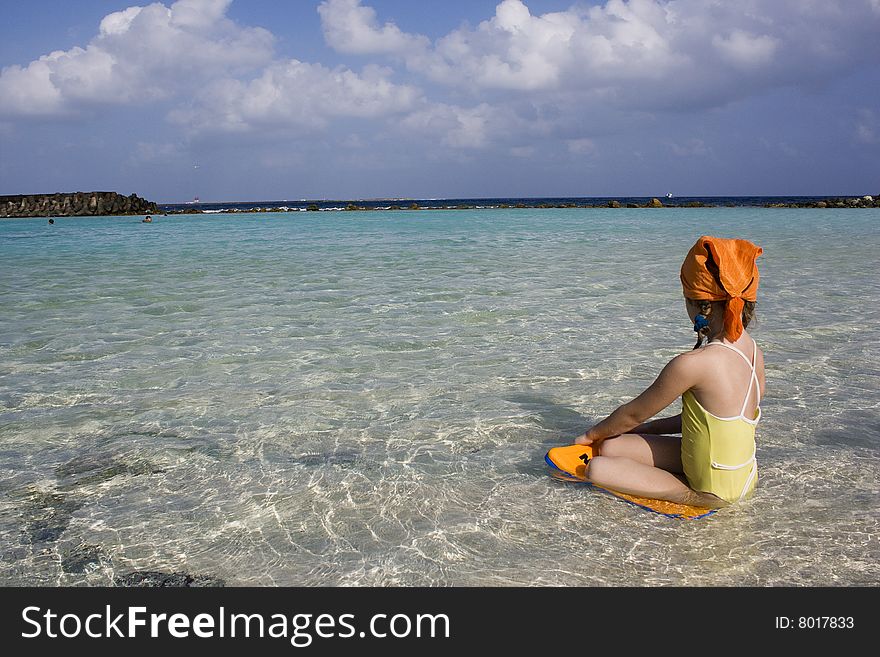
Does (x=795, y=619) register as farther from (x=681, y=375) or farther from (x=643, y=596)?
(x=681, y=375)

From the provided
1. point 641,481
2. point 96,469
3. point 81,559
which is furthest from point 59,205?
point 641,481

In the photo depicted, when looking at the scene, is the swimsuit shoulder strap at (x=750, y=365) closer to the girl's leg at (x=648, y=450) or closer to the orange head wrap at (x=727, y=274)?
the orange head wrap at (x=727, y=274)

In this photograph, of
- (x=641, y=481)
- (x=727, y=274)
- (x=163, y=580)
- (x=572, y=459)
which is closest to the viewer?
(x=163, y=580)

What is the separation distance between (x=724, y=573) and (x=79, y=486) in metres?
4.04

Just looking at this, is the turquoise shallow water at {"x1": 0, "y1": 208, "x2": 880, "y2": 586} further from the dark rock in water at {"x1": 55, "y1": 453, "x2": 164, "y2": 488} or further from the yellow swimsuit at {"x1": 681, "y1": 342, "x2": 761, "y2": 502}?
the yellow swimsuit at {"x1": 681, "y1": 342, "x2": 761, "y2": 502}

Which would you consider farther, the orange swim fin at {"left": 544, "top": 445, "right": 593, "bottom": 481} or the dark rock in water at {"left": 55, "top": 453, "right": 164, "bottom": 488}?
the dark rock in water at {"left": 55, "top": 453, "right": 164, "bottom": 488}

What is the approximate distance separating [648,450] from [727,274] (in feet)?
4.33

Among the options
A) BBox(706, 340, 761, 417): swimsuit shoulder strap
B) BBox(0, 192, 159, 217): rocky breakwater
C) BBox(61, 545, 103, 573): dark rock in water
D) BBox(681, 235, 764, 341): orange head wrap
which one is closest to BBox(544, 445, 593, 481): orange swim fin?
BBox(706, 340, 761, 417): swimsuit shoulder strap

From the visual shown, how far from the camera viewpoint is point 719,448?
3670 millimetres

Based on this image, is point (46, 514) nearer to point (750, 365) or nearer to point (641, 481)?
point (641, 481)

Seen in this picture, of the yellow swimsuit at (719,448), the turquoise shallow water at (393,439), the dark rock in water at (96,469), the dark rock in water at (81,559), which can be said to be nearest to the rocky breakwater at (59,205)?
the turquoise shallow water at (393,439)

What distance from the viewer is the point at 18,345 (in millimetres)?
8258

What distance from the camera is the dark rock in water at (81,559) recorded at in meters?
3.38

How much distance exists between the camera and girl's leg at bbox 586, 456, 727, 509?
12.6 feet
